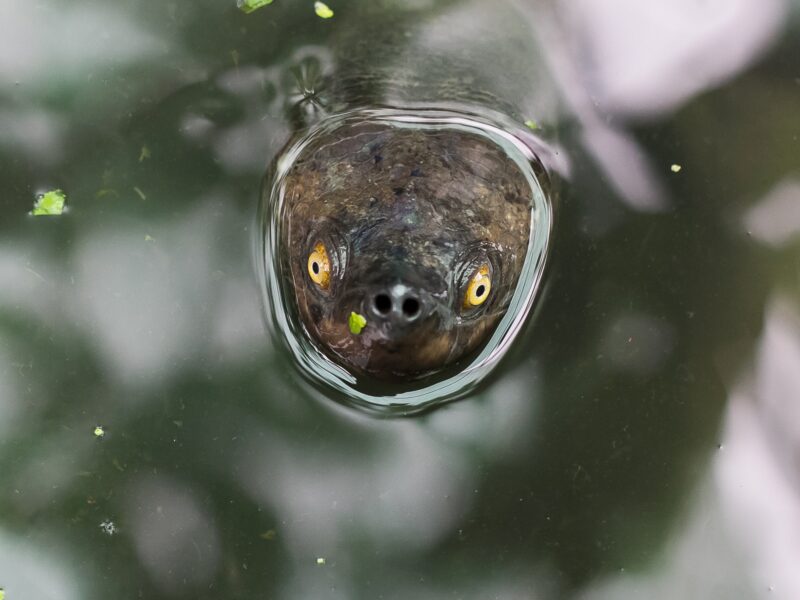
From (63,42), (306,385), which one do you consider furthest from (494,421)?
(63,42)

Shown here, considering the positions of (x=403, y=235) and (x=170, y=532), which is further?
(x=170, y=532)

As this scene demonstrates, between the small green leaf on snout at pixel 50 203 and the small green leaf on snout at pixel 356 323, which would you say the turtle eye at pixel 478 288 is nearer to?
the small green leaf on snout at pixel 356 323

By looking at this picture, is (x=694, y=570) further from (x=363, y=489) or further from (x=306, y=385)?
(x=306, y=385)

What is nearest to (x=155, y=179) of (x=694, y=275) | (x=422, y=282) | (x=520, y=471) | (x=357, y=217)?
(x=357, y=217)

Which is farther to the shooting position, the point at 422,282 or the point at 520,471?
the point at 520,471

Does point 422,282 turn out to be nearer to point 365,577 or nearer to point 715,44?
point 365,577

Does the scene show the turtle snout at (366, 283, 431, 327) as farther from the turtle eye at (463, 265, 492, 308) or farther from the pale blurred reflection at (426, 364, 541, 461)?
the pale blurred reflection at (426, 364, 541, 461)
